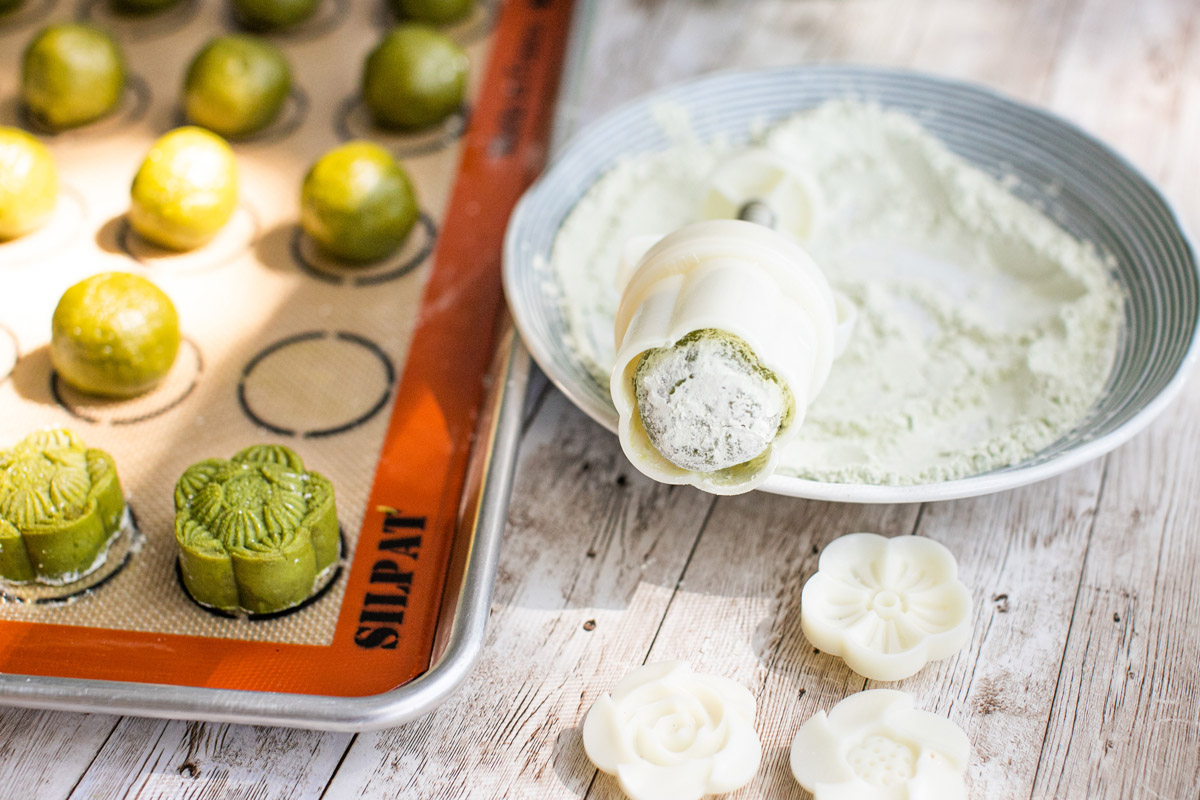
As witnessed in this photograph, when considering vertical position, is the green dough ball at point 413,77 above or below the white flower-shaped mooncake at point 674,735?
above

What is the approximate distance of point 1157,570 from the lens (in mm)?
1012

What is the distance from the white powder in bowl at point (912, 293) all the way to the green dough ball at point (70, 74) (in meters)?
0.68

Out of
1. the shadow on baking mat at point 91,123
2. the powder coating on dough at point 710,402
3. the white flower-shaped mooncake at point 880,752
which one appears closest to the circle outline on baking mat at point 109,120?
the shadow on baking mat at point 91,123

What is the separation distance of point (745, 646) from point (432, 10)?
113 centimetres

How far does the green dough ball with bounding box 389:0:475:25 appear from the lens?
161 centimetres

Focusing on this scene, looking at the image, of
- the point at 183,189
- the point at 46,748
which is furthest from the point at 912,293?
the point at 46,748

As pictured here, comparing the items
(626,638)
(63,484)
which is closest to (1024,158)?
(626,638)

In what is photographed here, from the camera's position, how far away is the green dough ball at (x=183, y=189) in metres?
1.21

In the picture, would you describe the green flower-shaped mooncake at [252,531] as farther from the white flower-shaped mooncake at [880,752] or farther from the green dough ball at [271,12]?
the green dough ball at [271,12]

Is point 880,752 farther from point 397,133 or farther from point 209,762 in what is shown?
point 397,133

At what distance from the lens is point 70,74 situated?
1.36 metres

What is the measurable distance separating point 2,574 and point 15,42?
38.8 inches

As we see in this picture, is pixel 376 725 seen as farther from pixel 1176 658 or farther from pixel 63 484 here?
pixel 1176 658

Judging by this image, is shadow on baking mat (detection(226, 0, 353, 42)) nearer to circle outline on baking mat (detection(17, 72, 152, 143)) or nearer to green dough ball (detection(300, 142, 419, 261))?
circle outline on baking mat (detection(17, 72, 152, 143))
